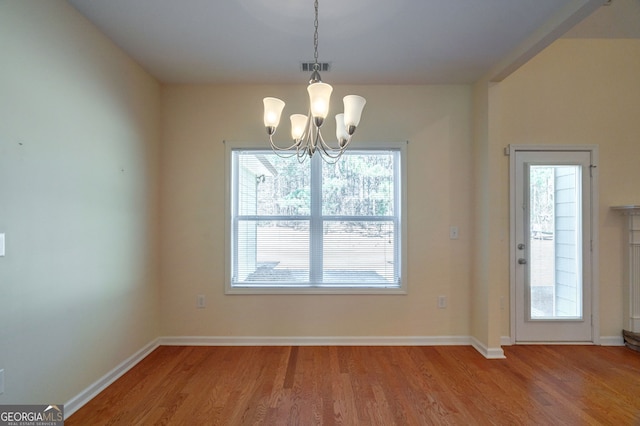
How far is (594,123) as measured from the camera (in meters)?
3.17

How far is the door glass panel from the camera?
3.15 metres

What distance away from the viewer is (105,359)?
2.37 meters

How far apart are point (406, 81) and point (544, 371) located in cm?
304

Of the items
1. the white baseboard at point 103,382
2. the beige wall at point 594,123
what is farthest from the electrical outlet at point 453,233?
the white baseboard at point 103,382

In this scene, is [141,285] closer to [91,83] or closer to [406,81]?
[91,83]

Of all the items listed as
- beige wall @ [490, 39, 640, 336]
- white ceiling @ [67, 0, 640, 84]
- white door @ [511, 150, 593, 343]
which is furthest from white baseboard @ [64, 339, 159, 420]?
white door @ [511, 150, 593, 343]

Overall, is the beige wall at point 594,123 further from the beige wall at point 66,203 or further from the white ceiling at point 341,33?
the beige wall at point 66,203

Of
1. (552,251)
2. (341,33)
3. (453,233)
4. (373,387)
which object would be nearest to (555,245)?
(552,251)

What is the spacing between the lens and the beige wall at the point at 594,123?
3160 mm

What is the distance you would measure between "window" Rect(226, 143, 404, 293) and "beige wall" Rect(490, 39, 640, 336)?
1.28 meters

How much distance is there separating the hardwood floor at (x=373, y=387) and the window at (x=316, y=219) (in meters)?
0.81

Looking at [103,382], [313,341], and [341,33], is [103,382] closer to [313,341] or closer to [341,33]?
[313,341]

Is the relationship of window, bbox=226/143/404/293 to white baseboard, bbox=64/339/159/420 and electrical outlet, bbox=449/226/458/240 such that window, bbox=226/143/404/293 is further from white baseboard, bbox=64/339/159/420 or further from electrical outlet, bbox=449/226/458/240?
white baseboard, bbox=64/339/159/420

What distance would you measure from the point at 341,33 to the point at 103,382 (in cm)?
332
